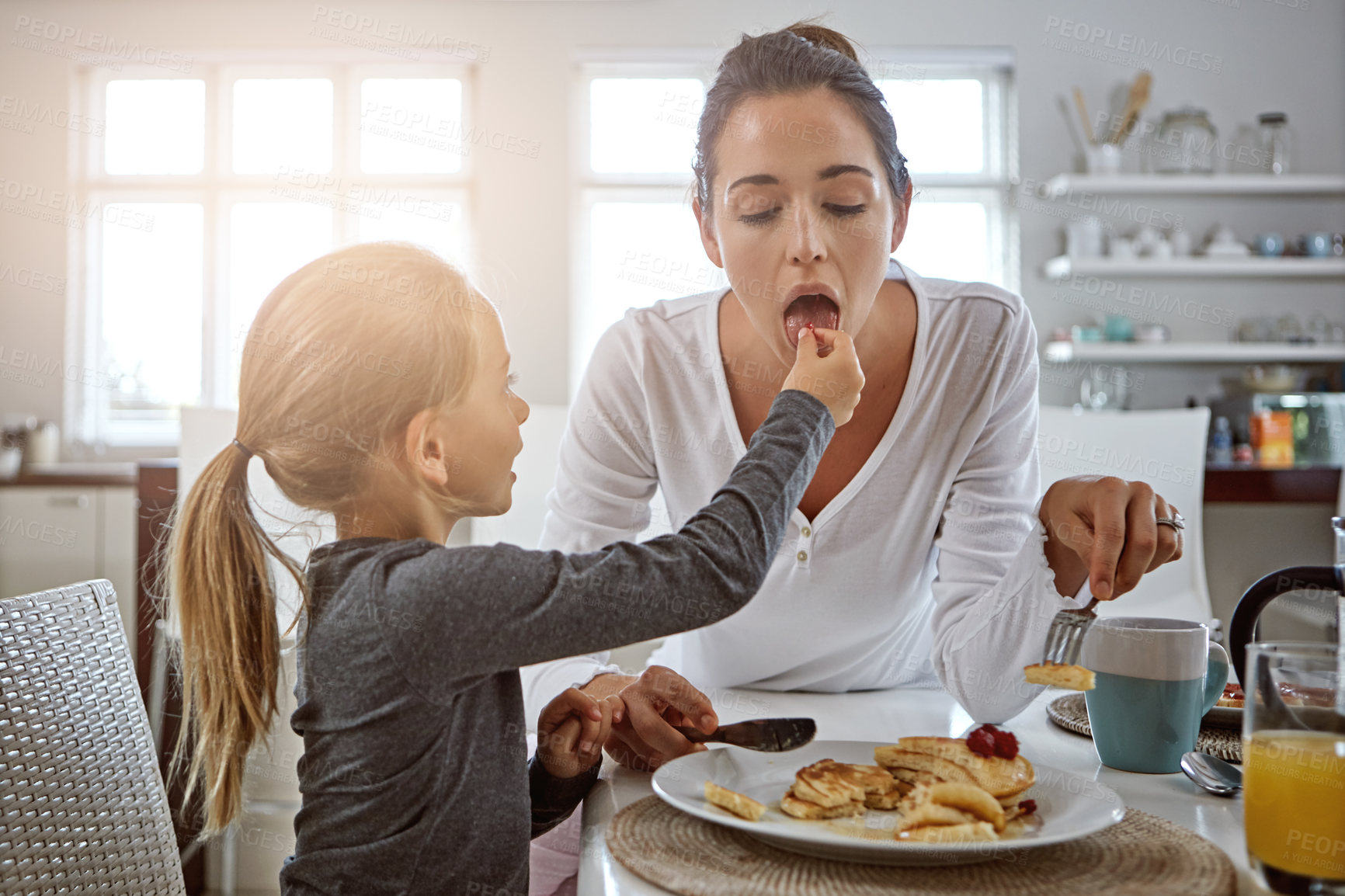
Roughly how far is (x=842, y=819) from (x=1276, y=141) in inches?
202

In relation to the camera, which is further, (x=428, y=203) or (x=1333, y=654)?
(x=428, y=203)

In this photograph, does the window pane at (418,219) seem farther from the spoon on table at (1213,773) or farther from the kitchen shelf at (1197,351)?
the spoon on table at (1213,773)

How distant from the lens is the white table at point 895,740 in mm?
590

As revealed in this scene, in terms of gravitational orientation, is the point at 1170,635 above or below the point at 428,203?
below

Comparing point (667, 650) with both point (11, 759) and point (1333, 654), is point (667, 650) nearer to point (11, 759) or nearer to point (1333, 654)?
point (11, 759)

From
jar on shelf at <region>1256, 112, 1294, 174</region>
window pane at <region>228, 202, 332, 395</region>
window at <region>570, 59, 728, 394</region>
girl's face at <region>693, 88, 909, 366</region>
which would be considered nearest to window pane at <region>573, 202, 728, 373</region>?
window at <region>570, 59, 728, 394</region>

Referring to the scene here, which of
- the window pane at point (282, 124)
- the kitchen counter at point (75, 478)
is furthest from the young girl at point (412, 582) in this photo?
the window pane at point (282, 124)

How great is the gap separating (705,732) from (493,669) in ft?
0.65

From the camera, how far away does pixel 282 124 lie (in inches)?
200

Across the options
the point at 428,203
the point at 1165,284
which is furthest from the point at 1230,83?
the point at 428,203

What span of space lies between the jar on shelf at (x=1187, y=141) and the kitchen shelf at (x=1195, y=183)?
72 mm

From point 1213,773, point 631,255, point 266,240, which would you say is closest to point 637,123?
point 631,255

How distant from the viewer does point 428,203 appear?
500cm

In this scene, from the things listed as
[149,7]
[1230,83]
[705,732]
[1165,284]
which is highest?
[149,7]
